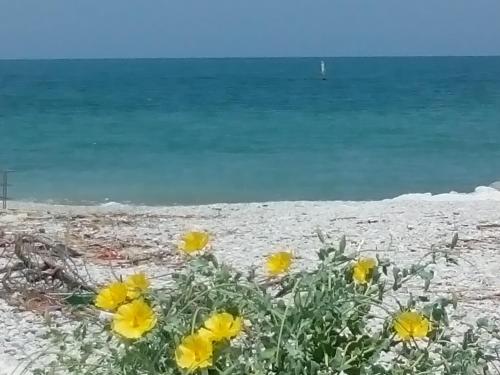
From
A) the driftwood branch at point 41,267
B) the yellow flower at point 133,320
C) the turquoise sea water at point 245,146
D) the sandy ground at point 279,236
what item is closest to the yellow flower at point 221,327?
the yellow flower at point 133,320

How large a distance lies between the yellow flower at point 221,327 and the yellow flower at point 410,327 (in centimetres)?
31

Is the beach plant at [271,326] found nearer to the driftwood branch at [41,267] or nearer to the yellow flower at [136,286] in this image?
the yellow flower at [136,286]

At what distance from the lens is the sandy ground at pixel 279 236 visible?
188 inches

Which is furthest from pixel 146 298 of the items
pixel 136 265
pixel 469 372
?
pixel 136 265

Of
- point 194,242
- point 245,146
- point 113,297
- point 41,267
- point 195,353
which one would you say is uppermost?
point 245,146

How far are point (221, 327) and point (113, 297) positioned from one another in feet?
0.88

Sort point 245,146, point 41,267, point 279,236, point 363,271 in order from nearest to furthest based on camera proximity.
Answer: point 363,271
point 41,267
point 279,236
point 245,146

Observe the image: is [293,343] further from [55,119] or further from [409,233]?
[55,119]

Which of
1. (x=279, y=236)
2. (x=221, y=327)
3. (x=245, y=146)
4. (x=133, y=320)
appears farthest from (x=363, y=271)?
(x=245, y=146)

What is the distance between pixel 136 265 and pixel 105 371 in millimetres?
3767

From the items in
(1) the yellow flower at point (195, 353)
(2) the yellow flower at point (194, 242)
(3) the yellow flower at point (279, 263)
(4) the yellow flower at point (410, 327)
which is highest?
(2) the yellow flower at point (194, 242)

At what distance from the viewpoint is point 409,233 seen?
6.70 m

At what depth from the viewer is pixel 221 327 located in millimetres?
1598

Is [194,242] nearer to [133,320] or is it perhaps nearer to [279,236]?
[133,320]
